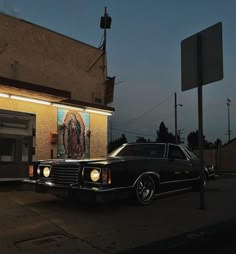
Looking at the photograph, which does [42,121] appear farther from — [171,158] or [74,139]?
[171,158]

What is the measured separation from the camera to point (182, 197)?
1027 cm

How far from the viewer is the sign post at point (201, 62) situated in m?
8.24

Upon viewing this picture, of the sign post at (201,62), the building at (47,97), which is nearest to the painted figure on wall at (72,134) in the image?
the building at (47,97)

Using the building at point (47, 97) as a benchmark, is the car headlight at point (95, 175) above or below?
below

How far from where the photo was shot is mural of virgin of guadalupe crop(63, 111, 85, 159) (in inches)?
582

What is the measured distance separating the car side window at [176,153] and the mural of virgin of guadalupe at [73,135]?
544cm

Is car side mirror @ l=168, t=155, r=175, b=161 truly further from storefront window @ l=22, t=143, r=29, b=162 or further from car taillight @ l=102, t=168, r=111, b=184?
storefront window @ l=22, t=143, r=29, b=162

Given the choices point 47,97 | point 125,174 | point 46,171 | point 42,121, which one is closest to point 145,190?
point 125,174

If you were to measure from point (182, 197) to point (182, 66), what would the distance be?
3512mm

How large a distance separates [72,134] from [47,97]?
102 inches

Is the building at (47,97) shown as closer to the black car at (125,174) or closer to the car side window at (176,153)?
the black car at (125,174)

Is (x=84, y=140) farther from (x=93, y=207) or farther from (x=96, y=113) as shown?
(x=93, y=207)

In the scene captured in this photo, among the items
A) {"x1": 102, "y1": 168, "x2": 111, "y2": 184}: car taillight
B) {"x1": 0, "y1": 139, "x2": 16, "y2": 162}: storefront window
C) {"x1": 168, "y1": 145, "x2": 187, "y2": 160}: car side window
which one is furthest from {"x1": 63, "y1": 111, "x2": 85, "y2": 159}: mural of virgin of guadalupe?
{"x1": 102, "y1": 168, "x2": 111, "y2": 184}: car taillight

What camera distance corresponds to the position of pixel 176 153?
34.1ft
